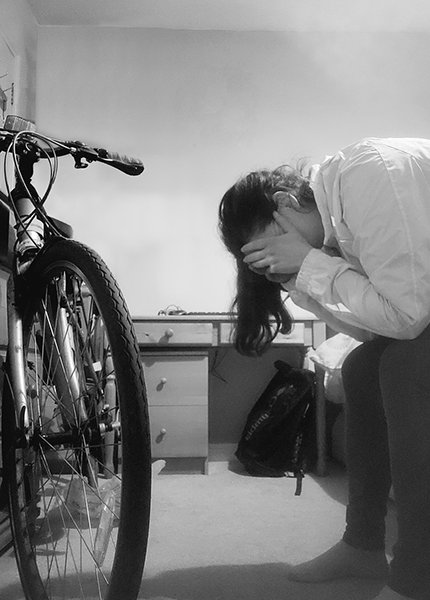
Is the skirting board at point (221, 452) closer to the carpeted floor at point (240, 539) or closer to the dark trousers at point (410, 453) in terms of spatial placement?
the carpeted floor at point (240, 539)

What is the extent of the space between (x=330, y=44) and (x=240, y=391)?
1.22 meters

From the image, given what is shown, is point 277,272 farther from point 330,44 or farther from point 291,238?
point 330,44

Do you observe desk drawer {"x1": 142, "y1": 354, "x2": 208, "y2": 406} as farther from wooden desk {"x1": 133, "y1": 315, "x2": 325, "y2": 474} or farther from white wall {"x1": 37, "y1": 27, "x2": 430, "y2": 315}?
white wall {"x1": 37, "y1": 27, "x2": 430, "y2": 315}

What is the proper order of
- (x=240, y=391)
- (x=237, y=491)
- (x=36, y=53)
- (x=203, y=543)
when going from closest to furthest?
(x=203, y=543), (x=237, y=491), (x=36, y=53), (x=240, y=391)

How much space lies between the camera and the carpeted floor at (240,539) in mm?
734

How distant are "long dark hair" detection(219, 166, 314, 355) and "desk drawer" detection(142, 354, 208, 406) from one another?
0.78 metres

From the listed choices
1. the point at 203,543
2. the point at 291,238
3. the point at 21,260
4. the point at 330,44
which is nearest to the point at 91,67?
the point at 330,44

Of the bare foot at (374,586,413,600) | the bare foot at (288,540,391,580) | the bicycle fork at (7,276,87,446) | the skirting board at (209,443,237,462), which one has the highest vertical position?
Result: the bicycle fork at (7,276,87,446)

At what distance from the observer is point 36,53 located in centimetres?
166

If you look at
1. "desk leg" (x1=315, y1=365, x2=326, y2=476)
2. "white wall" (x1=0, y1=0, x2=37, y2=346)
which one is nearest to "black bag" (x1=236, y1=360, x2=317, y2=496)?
"desk leg" (x1=315, y1=365, x2=326, y2=476)

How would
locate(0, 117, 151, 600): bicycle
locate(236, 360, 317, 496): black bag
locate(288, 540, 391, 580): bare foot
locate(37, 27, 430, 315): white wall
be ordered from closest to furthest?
locate(0, 117, 151, 600): bicycle → locate(288, 540, 391, 580): bare foot → locate(236, 360, 317, 496): black bag → locate(37, 27, 430, 315): white wall

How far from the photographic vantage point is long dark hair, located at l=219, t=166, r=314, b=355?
2.42 feet

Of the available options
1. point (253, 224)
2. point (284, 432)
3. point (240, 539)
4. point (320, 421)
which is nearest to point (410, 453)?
point (253, 224)

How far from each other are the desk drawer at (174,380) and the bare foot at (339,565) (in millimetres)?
843
